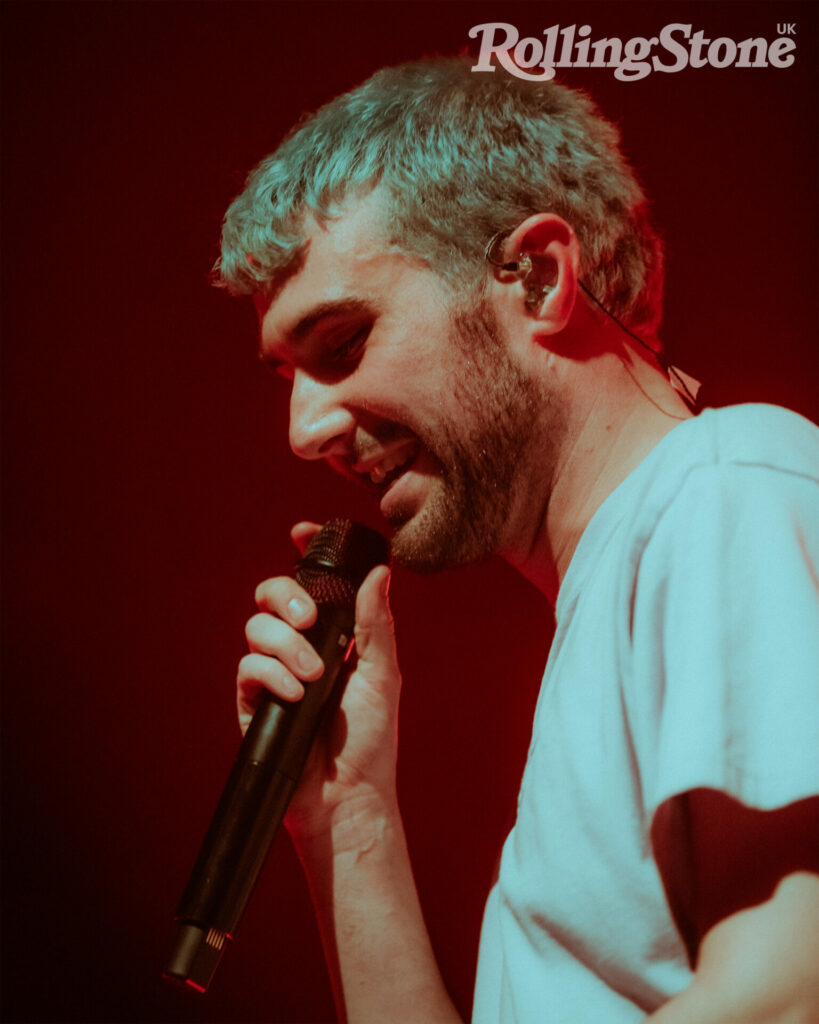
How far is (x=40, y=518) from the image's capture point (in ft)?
5.83

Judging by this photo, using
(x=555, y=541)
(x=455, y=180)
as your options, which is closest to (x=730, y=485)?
(x=555, y=541)

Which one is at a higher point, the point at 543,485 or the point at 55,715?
the point at 543,485

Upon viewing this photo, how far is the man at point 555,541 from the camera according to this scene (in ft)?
2.18

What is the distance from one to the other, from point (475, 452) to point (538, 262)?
284mm

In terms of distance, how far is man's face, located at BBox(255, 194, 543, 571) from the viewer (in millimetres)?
1188

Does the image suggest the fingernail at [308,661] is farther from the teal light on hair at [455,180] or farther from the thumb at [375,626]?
the teal light on hair at [455,180]

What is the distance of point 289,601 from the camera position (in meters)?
1.15

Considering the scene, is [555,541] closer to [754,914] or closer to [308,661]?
[308,661]

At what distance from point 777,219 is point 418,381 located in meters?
0.82

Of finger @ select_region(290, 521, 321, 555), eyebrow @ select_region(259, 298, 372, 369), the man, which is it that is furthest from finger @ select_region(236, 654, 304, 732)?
eyebrow @ select_region(259, 298, 372, 369)

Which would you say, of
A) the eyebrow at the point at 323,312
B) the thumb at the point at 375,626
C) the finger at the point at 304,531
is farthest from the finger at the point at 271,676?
the eyebrow at the point at 323,312

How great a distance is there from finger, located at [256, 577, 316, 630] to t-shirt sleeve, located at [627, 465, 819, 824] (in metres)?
0.47

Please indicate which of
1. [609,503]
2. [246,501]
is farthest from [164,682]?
[609,503]

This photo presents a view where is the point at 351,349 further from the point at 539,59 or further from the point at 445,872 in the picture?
the point at 445,872
